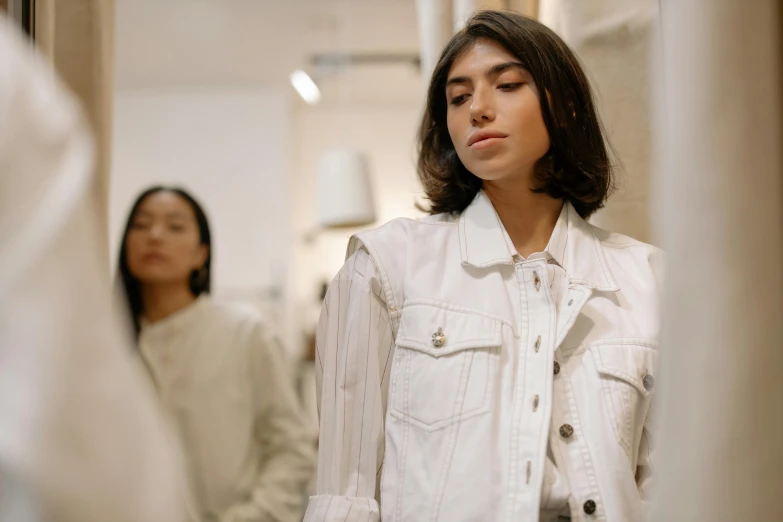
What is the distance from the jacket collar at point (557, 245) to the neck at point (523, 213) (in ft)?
0.07

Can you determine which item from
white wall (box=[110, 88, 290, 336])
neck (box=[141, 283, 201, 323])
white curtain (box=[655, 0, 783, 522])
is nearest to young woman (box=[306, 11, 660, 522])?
white curtain (box=[655, 0, 783, 522])

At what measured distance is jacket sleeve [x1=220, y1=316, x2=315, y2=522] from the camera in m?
1.88

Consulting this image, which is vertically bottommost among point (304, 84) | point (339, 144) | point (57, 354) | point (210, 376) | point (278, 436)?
point (278, 436)

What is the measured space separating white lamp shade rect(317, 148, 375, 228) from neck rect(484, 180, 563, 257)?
238 cm

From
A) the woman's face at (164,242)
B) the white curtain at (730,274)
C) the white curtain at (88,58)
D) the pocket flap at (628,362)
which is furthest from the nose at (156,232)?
the white curtain at (730,274)

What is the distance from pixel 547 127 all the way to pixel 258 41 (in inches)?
146

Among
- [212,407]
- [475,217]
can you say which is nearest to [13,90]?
[475,217]

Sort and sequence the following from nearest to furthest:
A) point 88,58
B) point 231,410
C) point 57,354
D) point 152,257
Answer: point 57,354 → point 88,58 → point 231,410 → point 152,257

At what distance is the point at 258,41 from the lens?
4.56 m

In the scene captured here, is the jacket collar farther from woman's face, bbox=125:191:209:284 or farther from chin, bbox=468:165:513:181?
woman's face, bbox=125:191:209:284

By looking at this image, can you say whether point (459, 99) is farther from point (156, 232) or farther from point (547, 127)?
point (156, 232)

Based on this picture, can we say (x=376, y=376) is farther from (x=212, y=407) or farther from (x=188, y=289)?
(x=188, y=289)

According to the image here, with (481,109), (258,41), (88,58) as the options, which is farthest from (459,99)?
(258,41)

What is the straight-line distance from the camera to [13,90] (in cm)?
44
